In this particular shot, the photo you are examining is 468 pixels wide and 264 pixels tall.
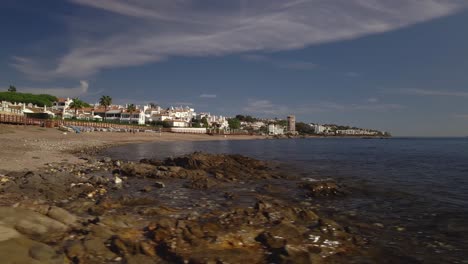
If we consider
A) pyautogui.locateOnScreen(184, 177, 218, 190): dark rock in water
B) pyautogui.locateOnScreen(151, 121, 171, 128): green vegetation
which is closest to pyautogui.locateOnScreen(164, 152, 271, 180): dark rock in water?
pyautogui.locateOnScreen(184, 177, 218, 190): dark rock in water

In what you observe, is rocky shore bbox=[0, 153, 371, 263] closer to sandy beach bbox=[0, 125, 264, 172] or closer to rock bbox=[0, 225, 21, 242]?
rock bbox=[0, 225, 21, 242]

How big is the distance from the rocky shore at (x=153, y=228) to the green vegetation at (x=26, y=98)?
133 metres

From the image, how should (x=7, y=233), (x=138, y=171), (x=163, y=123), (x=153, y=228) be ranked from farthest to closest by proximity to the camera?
(x=163, y=123)
(x=138, y=171)
(x=153, y=228)
(x=7, y=233)

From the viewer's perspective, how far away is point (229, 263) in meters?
6.90

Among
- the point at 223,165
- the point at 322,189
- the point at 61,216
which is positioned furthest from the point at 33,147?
the point at 322,189

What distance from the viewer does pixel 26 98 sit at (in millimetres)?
130250

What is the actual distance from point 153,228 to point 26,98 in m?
146

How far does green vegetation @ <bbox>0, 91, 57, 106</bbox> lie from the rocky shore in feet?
436

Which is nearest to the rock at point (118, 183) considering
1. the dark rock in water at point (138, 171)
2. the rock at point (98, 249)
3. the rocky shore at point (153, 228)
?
the rocky shore at point (153, 228)

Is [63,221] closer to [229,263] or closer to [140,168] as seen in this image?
[229,263]

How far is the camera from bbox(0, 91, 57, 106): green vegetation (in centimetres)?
12438

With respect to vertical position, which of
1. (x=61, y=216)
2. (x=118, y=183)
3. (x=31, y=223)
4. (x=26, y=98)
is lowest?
(x=118, y=183)

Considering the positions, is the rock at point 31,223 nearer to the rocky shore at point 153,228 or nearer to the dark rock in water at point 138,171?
the rocky shore at point 153,228

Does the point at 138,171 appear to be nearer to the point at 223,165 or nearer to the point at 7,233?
the point at 223,165
